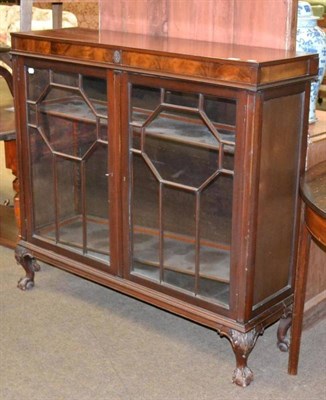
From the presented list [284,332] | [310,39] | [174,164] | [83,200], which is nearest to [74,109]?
[83,200]

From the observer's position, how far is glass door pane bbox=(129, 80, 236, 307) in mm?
2059

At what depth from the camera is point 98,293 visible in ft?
9.09

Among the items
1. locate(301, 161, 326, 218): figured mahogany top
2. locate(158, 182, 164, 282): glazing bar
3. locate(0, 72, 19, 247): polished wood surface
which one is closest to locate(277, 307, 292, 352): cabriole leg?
locate(158, 182, 164, 282): glazing bar

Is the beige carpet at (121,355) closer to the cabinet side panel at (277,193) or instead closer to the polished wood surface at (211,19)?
the cabinet side panel at (277,193)

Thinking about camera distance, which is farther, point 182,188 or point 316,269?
point 316,269

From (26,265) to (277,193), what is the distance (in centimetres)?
116

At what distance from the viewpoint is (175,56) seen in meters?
2.05

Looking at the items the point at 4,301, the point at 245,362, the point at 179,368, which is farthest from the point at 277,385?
the point at 4,301

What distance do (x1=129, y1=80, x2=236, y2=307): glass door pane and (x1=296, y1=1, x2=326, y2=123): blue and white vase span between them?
38 cm

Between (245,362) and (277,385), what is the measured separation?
0.40 feet

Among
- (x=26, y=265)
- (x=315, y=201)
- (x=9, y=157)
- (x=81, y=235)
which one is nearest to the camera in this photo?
(x=315, y=201)

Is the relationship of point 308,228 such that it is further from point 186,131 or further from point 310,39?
point 310,39

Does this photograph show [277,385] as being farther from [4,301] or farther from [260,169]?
[4,301]

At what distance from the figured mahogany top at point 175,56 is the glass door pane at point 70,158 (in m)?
0.09
